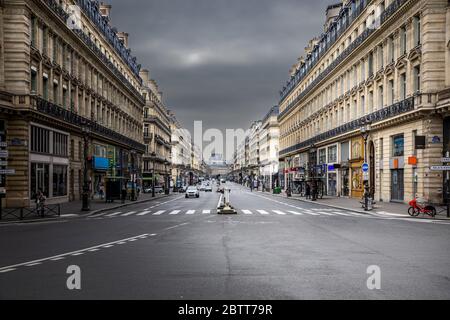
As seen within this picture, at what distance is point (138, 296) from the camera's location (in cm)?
862

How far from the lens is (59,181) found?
43.5m

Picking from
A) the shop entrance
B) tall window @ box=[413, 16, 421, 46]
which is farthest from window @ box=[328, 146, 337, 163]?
tall window @ box=[413, 16, 421, 46]

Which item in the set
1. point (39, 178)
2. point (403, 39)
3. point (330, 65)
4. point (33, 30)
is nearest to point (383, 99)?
point (403, 39)

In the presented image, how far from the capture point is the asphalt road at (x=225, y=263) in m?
9.05

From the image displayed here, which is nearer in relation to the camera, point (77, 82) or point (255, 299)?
point (255, 299)

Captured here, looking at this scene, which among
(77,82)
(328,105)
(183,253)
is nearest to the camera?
(183,253)

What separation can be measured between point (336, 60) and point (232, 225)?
41882 millimetres

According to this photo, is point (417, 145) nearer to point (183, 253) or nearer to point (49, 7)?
point (183, 253)

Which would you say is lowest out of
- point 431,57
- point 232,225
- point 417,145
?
point 232,225

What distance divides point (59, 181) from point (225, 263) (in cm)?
3455

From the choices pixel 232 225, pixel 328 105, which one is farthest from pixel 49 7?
pixel 328 105

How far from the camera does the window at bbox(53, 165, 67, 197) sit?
4225cm

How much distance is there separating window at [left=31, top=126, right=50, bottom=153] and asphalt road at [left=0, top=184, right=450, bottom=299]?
695 inches

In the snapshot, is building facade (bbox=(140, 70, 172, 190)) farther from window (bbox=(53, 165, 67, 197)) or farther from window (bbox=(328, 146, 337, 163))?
window (bbox=(53, 165, 67, 197))
